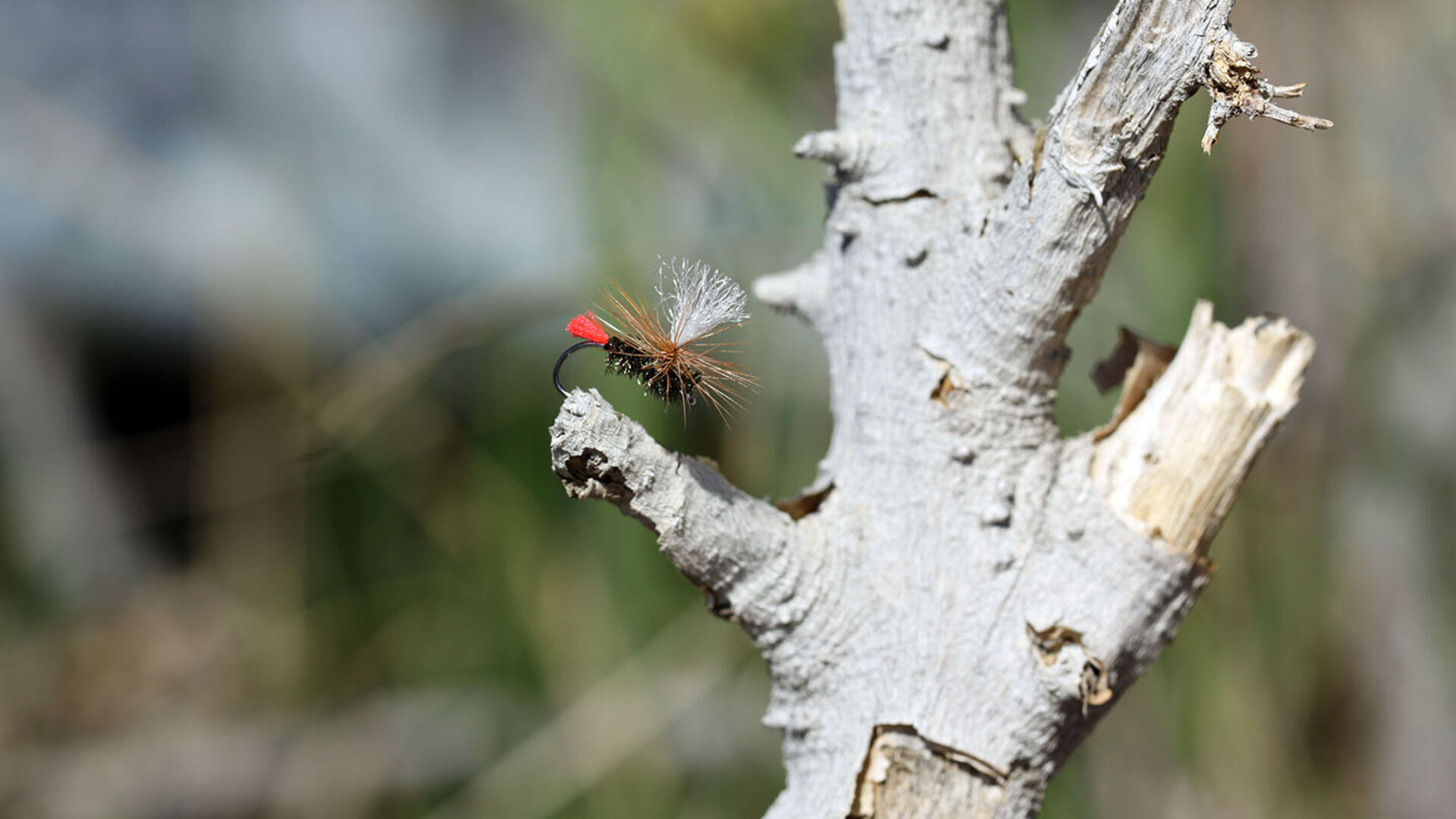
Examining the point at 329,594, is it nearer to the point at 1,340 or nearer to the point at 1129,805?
the point at 1,340

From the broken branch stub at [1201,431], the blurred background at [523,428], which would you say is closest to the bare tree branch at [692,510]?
the broken branch stub at [1201,431]

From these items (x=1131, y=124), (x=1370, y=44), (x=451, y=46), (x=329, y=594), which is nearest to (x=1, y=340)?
(x=329, y=594)

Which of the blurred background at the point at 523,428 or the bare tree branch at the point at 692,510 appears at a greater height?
the blurred background at the point at 523,428

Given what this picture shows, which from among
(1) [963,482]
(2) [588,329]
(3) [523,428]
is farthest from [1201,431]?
(3) [523,428]

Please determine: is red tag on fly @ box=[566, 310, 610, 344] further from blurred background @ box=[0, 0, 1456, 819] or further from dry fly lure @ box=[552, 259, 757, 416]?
blurred background @ box=[0, 0, 1456, 819]

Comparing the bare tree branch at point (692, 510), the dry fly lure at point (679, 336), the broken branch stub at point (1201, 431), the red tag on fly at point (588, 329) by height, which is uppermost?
the broken branch stub at point (1201, 431)

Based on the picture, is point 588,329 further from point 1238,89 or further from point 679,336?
point 1238,89

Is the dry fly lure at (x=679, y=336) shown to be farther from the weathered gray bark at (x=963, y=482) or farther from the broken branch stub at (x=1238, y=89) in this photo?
the broken branch stub at (x=1238, y=89)
